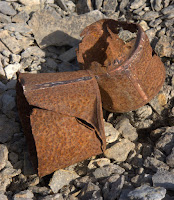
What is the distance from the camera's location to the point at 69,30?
4.46 metres

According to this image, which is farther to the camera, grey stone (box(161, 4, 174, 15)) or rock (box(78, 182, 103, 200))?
grey stone (box(161, 4, 174, 15))

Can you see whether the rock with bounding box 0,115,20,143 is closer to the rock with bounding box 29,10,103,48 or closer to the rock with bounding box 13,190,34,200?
the rock with bounding box 13,190,34,200

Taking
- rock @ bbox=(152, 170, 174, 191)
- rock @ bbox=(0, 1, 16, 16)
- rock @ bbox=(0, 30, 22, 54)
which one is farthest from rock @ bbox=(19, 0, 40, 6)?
rock @ bbox=(152, 170, 174, 191)

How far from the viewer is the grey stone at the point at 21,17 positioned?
447cm

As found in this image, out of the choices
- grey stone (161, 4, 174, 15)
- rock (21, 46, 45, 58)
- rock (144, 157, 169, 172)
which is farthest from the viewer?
grey stone (161, 4, 174, 15)

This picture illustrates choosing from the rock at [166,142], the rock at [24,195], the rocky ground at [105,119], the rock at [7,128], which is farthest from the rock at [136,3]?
the rock at [24,195]

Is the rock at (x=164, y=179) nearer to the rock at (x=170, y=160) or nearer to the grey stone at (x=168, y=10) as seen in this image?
the rock at (x=170, y=160)

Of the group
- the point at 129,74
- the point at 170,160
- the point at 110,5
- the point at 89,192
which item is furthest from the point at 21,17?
the point at 170,160

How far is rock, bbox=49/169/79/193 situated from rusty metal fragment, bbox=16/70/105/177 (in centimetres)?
12

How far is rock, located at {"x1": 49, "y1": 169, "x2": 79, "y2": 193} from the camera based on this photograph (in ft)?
8.80

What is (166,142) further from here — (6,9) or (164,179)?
(6,9)

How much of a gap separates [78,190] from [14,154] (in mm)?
837

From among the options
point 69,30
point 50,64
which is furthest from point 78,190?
point 69,30

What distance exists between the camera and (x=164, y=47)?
3.82 meters
